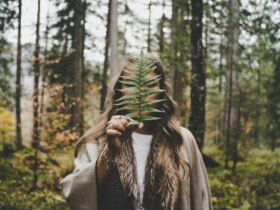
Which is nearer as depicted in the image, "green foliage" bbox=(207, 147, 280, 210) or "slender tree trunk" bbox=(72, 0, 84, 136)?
"green foliage" bbox=(207, 147, 280, 210)

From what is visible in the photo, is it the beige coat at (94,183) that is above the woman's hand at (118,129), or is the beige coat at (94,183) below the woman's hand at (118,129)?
below

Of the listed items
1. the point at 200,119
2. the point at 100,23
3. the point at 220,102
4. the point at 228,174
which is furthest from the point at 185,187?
the point at 220,102

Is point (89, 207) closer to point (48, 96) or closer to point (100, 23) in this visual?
point (48, 96)

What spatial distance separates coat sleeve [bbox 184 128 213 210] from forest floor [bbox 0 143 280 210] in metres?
5.90

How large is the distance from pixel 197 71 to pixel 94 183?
551 centimetres

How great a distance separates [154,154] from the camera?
2387 mm

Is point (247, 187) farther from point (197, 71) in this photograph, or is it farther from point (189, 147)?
point (189, 147)

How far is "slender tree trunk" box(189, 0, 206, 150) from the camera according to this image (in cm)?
745

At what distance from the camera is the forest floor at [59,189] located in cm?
851

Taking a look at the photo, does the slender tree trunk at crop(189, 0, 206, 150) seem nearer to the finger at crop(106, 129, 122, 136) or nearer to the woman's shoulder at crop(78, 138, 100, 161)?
the woman's shoulder at crop(78, 138, 100, 161)

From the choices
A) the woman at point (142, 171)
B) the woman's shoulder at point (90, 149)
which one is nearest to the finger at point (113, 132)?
the woman at point (142, 171)

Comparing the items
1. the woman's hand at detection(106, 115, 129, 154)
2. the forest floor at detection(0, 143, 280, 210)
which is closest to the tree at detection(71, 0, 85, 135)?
the forest floor at detection(0, 143, 280, 210)

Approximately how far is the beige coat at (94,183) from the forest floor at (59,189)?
5.89 m

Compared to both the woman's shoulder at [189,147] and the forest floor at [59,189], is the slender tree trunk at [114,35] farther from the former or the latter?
the woman's shoulder at [189,147]
